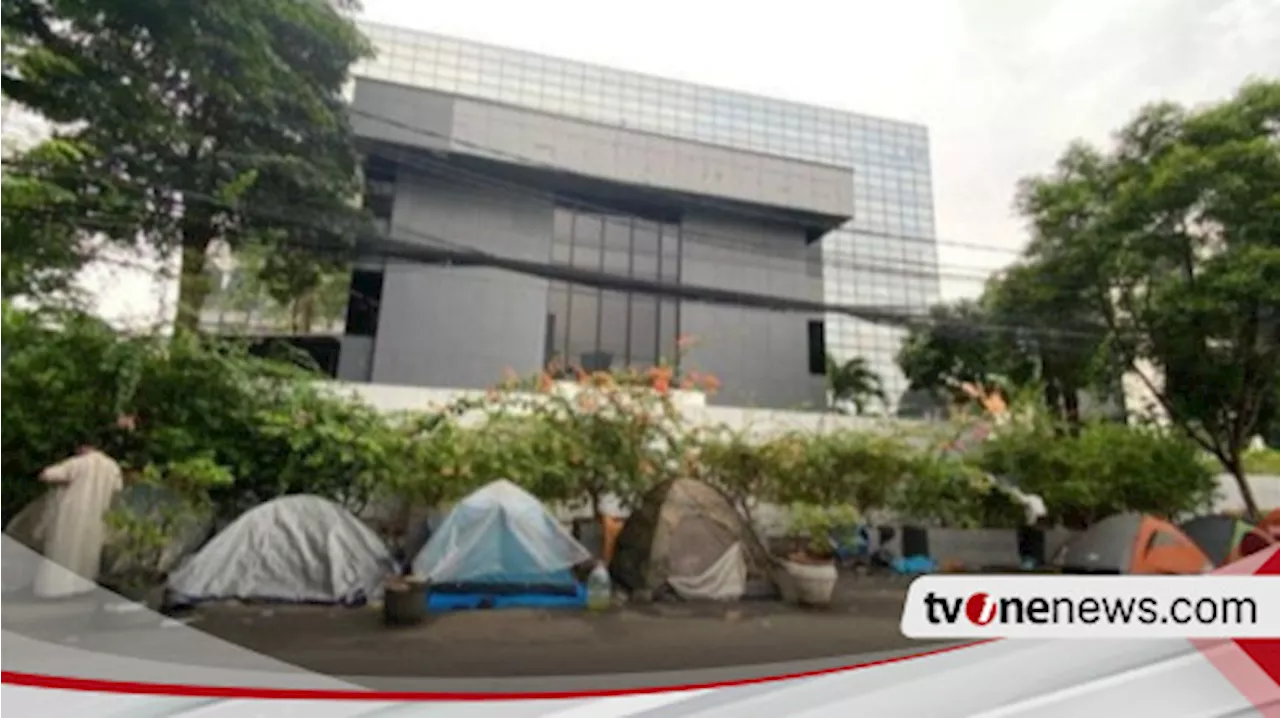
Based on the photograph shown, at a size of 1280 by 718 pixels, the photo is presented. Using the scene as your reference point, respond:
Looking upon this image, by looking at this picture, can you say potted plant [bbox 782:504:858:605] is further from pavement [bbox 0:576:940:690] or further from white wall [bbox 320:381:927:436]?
white wall [bbox 320:381:927:436]

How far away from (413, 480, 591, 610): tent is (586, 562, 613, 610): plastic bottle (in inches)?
1.3

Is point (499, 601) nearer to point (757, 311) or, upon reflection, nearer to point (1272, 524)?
point (757, 311)

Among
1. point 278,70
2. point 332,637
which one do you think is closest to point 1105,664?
point 332,637

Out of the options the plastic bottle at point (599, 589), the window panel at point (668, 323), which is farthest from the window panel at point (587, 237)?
the plastic bottle at point (599, 589)

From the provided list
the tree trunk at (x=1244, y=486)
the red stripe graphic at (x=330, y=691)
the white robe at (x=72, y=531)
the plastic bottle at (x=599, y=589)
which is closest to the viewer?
the red stripe graphic at (x=330, y=691)

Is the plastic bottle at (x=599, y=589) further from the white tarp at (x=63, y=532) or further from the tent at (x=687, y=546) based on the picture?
the white tarp at (x=63, y=532)

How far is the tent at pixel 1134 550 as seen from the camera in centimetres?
Result: 88

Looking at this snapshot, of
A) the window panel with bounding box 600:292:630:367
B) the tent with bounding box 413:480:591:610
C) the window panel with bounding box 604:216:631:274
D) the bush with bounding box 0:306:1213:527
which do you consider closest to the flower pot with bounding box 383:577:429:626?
the tent with bounding box 413:480:591:610

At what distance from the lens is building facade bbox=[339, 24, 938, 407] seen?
3.71ft

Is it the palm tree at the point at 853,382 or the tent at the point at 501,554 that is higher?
the palm tree at the point at 853,382

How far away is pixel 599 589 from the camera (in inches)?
83.2

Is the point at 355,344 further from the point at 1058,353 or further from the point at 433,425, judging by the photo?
the point at 1058,353

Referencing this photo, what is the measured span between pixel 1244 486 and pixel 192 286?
8.55ft

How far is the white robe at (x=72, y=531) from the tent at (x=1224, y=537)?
171cm
